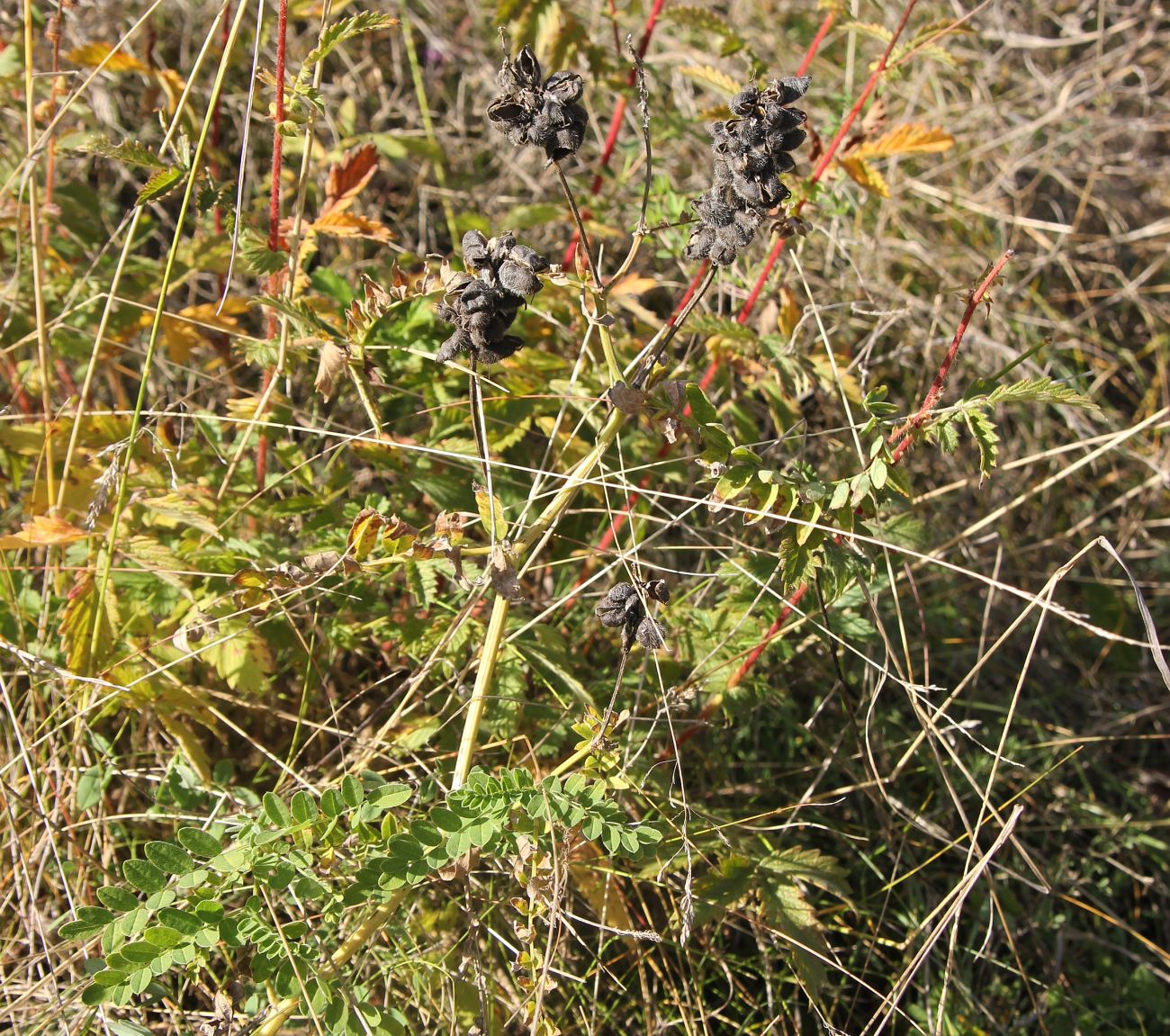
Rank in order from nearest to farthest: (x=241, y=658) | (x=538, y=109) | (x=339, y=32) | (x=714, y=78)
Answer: (x=538, y=109)
(x=339, y=32)
(x=241, y=658)
(x=714, y=78)

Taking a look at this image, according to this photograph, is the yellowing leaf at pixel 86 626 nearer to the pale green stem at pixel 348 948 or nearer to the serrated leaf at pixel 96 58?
the pale green stem at pixel 348 948

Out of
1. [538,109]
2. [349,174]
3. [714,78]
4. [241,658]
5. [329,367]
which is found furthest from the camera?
[714,78]

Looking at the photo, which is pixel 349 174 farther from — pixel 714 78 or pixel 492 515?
pixel 492 515

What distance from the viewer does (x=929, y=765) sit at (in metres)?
2.43

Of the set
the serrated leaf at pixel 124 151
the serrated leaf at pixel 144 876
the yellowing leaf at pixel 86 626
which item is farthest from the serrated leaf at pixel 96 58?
the serrated leaf at pixel 144 876

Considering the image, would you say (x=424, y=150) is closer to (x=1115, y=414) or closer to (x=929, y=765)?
(x=929, y=765)

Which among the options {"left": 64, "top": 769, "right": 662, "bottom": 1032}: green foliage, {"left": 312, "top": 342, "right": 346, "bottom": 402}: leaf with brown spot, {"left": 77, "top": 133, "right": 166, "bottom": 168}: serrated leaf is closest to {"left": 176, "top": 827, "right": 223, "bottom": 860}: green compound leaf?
{"left": 64, "top": 769, "right": 662, "bottom": 1032}: green foliage

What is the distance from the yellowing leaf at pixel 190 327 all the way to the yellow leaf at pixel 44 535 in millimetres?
502

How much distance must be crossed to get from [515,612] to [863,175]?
1100 millimetres

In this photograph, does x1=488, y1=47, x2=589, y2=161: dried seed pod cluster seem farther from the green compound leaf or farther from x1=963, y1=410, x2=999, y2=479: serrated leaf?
the green compound leaf

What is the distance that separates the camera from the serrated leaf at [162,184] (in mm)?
1628

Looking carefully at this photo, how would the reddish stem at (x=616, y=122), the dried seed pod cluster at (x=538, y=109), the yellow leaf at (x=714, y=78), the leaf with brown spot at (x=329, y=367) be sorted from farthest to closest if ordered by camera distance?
the reddish stem at (x=616, y=122), the yellow leaf at (x=714, y=78), the leaf with brown spot at (x=329, y=367), the dried seed pod cluster at (x=538, y=109)

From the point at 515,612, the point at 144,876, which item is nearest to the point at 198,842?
the point at 144,876

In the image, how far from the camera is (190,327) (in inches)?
88.2
